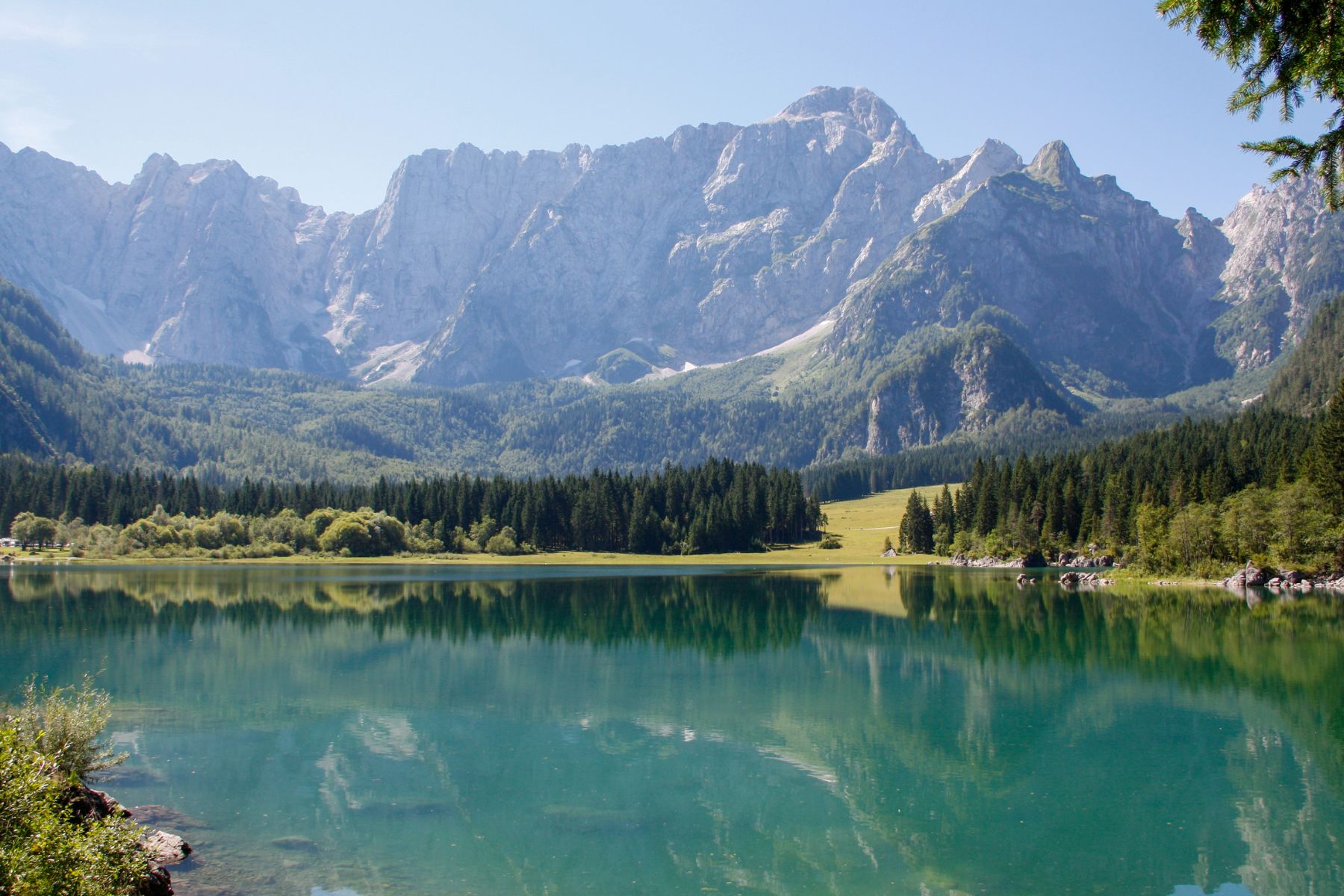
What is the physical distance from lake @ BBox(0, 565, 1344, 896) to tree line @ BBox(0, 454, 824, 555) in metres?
93.2

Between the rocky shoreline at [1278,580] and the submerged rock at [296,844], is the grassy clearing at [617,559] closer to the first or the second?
the rocky shoreline at [1278,580]

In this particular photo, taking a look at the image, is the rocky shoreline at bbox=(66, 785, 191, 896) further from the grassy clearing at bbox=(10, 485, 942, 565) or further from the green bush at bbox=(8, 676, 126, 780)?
the grassy clearing at bbox=(10, 485, 942, 565)

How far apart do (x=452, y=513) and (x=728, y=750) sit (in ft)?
470

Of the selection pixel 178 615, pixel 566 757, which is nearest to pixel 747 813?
pixel 566 757

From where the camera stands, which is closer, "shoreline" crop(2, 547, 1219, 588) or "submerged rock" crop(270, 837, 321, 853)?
"submerged rock" crop(270, 837, 321, 853)

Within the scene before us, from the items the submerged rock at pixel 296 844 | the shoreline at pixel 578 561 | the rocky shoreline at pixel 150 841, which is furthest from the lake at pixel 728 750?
the shoreline at pixel 578 561

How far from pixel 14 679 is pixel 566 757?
85.7 ft

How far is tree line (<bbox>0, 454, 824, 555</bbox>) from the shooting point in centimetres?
15338

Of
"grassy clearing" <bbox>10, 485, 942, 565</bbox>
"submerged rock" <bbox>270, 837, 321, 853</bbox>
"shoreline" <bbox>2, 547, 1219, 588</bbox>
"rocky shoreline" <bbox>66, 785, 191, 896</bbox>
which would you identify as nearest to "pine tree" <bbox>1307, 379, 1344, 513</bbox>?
"shoreline" <bbox>2, 547, 1219, 588</bbox>

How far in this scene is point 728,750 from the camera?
1150 inches

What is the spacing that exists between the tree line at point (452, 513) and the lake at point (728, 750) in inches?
3670

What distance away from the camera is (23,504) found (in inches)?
6417

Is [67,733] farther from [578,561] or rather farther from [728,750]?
[578,561]

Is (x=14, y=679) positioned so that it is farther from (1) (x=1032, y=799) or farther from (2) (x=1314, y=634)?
(2) (x=1314, y=634)
